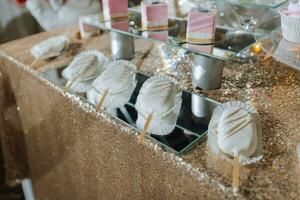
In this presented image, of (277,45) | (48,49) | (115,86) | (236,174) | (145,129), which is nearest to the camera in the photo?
(236,174)

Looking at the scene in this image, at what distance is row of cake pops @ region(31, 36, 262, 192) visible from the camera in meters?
0.56

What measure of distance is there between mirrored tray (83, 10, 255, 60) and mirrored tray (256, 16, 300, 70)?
39 mm

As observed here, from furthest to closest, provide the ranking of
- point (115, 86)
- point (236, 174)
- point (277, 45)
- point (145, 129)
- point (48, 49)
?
point (48, 49) → point (277, 45) → point (115, 86) → point (145, 129) → point (236, 174)

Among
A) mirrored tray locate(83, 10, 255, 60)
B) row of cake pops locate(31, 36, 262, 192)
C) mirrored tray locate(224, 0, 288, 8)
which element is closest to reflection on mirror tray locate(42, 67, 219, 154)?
row of cake pops locate(31, 36, 262, 192)

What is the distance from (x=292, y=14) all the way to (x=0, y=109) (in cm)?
104

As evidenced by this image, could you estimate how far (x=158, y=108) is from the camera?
2.15 feet

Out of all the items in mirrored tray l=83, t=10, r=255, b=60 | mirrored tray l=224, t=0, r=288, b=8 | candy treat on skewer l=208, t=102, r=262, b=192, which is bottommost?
candy treat on skewer l=208, t=102, r=262, b=192

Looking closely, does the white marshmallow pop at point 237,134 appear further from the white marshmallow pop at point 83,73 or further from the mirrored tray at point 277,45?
the white marshmallow pop at point 83,73

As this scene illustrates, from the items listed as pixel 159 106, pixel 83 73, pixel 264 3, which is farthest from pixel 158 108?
pixel 264 3

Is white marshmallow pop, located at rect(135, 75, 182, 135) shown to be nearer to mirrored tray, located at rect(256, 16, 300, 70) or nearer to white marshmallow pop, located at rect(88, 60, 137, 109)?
white marshmallow pop, located at rect(88, 60, 137, 109)

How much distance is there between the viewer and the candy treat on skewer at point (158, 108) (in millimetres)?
656

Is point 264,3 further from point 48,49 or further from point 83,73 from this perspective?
point 48,49

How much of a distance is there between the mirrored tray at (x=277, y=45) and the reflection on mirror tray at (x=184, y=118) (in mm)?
210

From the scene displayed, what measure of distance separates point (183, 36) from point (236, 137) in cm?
42
